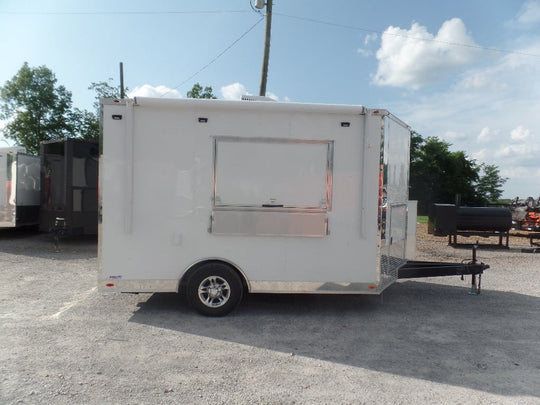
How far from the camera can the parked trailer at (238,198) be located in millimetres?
4828

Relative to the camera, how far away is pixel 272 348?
4098mm

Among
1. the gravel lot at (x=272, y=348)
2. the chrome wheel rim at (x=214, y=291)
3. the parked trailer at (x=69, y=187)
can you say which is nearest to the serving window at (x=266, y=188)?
the chrome wheel rim at (x=214, y=291)

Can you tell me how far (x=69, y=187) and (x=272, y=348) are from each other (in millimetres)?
7923

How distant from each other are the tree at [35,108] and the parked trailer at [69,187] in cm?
1640

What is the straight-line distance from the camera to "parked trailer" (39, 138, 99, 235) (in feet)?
32.7

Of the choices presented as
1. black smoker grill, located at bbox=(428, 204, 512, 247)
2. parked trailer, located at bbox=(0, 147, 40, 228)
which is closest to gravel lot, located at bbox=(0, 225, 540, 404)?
parked trailer, located at bbox=(0, 147, 40, 228)

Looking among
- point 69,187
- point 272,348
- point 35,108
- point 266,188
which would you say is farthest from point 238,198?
point 35,108

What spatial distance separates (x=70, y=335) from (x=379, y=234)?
12.2 ft

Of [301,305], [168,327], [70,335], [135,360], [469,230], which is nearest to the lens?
[135,360]

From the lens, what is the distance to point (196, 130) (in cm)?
486

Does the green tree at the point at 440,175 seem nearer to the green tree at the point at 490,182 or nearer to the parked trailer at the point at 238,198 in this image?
the green tree at the point at 490,182

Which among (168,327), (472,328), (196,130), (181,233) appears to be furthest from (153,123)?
(472,328)

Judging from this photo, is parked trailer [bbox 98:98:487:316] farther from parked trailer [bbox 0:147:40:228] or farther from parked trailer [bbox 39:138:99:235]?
parked trailer [bbox 0:147:40:228]

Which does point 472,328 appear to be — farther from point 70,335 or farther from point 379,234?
point 70,335
